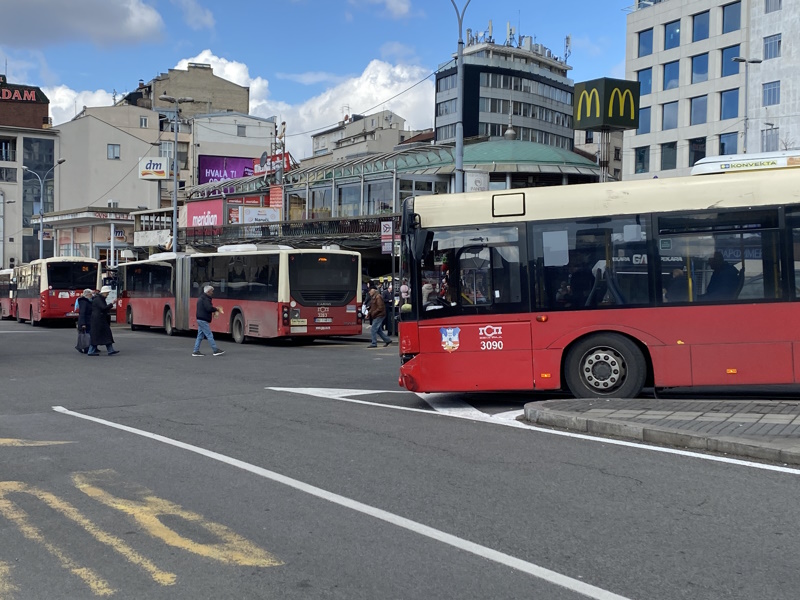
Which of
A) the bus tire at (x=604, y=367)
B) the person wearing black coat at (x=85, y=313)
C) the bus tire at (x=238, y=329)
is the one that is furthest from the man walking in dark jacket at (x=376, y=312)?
the bus tire at (x=604, y=367)

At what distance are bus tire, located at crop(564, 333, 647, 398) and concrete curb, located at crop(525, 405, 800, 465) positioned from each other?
3.92 feet

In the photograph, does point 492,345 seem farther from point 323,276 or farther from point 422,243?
point 323,276

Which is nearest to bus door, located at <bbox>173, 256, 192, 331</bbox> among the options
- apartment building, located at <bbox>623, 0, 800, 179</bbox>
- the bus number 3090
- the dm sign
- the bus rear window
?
the bus rear window

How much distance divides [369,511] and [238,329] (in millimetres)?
21443

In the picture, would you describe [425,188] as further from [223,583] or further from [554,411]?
[223,583]

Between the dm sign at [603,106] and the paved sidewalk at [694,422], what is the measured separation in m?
20.7

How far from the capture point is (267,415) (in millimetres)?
11469

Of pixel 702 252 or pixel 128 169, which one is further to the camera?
pixel 128 169

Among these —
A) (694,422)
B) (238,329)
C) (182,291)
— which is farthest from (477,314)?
(182,291)

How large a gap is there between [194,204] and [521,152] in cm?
2337

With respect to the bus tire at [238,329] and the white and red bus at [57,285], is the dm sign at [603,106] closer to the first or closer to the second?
the bus tire at [238,329]

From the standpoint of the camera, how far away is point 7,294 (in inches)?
1893

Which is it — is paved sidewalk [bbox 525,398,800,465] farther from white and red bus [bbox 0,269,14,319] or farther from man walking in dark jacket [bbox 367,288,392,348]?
white and red bus [bbox 0,269,14,319]

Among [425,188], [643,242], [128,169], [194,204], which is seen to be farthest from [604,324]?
[128,169]
